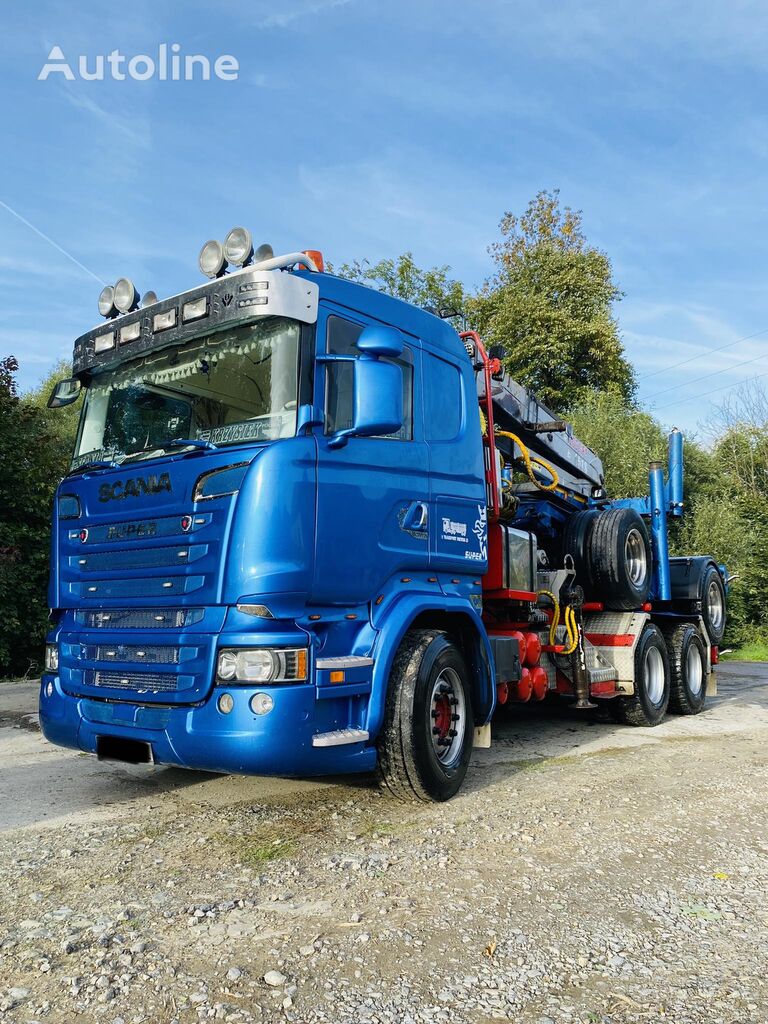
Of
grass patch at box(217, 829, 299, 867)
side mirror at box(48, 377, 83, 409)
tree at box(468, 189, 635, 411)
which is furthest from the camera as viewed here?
tree at box(468, 189, 635, 411)

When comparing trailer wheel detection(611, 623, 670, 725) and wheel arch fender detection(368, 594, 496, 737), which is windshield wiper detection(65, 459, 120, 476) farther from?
trailer wheel detection(611, 623, 670, 725)

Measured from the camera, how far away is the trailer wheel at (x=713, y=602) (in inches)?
387

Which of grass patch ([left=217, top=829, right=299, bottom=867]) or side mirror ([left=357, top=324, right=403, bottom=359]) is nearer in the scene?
grass patch ([left=217, top=829, right=299, bottom=867])

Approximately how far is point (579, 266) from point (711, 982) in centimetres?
2691

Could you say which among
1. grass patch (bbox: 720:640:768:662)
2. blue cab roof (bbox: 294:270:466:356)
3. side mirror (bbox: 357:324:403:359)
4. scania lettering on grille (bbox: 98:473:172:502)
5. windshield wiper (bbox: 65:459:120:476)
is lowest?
grass patch (bbox: 720:640:768:662)

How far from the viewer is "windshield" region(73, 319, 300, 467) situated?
175 inches

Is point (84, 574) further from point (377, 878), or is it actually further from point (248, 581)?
point (377, 878)

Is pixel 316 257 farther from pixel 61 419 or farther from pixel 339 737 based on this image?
pixel 61 419

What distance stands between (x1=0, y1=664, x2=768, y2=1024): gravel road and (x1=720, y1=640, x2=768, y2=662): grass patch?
1472 centimetres

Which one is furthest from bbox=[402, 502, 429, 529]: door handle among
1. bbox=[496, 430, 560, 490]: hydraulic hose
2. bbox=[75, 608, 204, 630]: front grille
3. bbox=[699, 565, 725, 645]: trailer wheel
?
bbox=[699, 565, 725, 645]: trailer wheel

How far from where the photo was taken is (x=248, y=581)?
410cm

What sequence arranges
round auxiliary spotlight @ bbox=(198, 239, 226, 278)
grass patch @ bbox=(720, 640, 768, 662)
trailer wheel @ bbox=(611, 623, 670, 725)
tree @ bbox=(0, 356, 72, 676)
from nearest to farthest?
round auxiliary spotlight @ bbox=(198, 239, 226, 278)
trailer wheel @ bbox=(611, 623, 670, 725)
tree @ bbox=(0, 356, 72, 676)
grass patch @ bbox=(720, 640, 768, 662)

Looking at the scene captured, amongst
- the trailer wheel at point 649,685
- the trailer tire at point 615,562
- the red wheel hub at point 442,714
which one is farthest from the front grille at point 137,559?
the trailer wheel at point 649,685

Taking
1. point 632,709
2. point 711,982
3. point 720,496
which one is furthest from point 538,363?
point 711,982
